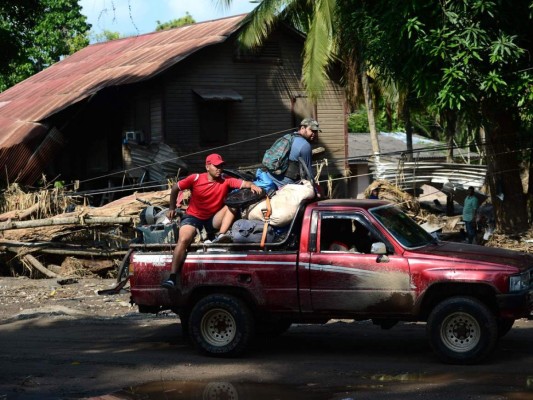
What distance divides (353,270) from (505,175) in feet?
34.9

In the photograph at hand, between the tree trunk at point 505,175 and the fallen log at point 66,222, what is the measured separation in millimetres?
7841

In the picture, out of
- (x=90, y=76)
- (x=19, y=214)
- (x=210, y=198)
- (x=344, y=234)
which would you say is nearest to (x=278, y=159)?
(x=210, y=198)

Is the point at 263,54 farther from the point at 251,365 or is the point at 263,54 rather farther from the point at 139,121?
the point at 251,365

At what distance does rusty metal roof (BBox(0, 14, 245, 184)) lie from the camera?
25.9m

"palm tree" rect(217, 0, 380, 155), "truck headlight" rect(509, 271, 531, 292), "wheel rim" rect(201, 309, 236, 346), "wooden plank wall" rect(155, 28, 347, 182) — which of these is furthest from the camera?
"wooden plank wall" rect(155, 28, 347, 182)

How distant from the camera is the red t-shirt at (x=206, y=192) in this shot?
11.4 metres

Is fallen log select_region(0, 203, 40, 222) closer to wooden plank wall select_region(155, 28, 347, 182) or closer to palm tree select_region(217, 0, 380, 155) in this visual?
Result: wooden plank wall select_region(155, 28, 347, 182)

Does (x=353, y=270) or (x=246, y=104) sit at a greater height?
(x=246, y=104)

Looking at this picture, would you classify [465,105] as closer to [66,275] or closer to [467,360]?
[467,360]

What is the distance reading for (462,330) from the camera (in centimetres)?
979

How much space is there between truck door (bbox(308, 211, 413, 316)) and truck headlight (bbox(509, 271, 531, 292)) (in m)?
1.06

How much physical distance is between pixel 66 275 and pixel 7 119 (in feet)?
32.7

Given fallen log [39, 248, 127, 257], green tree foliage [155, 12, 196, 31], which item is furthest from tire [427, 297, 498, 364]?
green tree foliage [155, 12, 196, 31]

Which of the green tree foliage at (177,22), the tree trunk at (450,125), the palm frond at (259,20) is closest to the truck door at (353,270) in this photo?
the tree trunk at (450,125)
